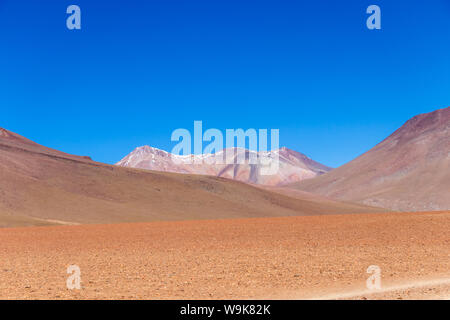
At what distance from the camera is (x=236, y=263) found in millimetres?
23094

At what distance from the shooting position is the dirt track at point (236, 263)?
15.8 meters

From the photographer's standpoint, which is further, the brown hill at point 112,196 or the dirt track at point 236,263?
the brown hill at point 112,196

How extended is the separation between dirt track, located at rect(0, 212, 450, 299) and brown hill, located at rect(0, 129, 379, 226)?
34065 mm

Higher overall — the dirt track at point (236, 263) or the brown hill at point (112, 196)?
the brown hill at point (112, 196)

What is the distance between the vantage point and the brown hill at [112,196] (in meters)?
81.3

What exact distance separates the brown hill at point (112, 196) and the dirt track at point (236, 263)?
34.1m

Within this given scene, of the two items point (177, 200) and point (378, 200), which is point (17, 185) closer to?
point (177, 200)

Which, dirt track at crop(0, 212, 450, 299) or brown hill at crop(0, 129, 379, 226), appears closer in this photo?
dirt track at crop(0, 212, 450, 299)

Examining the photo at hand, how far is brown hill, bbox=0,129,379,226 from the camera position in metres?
81.3

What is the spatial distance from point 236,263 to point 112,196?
79546 millimetres

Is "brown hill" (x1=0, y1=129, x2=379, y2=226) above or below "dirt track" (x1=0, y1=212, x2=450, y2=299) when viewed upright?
above

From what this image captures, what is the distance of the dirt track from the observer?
15.8 m

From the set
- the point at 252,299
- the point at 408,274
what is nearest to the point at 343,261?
the point at 408,274

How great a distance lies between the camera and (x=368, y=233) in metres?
36.7
